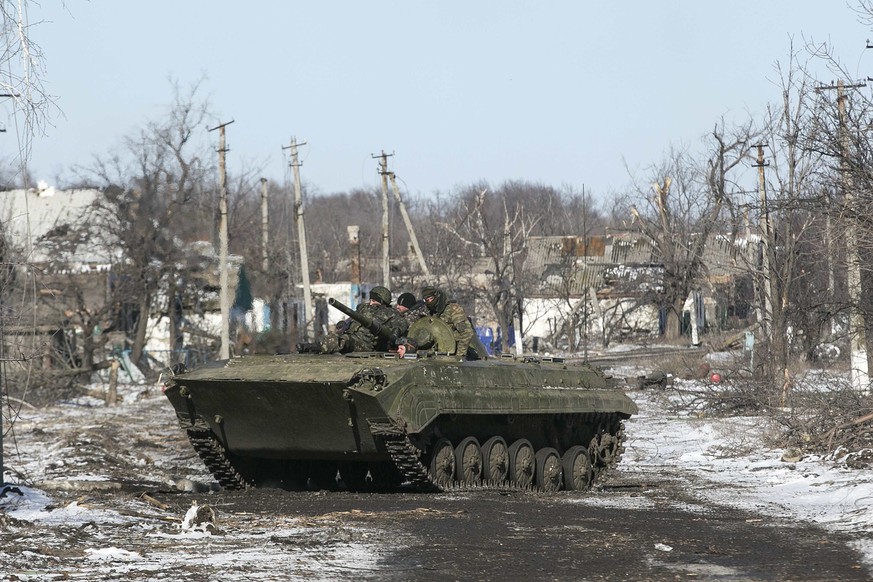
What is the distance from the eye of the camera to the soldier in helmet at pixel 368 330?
15.3 m

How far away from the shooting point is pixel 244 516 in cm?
1142

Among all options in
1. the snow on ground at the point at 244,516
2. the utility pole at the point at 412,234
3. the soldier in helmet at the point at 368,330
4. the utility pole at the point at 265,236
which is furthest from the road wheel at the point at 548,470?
the utility pole at the point at 265,236

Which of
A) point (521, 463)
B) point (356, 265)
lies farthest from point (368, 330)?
point (356, 265)

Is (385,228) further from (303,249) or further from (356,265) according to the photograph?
(356,265)

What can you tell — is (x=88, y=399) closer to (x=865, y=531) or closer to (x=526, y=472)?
(x=526, y=472)

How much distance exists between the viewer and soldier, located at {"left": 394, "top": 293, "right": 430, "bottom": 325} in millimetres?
15883

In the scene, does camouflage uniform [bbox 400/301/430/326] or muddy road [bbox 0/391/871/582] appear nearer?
muddy road [bbox 0/391/871/582]

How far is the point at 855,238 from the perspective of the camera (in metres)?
16.4

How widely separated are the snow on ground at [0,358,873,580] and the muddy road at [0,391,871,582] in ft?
0.10

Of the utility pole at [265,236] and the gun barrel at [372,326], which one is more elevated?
the utility pole at [265,236]

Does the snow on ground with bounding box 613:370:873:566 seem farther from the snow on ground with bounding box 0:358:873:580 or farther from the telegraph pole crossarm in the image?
the telegraph pole crossarm

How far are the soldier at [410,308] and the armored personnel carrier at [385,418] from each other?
0.55ft

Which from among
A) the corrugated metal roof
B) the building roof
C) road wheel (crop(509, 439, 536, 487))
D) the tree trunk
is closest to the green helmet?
road wheel (crop(509, 439, 536, 487))

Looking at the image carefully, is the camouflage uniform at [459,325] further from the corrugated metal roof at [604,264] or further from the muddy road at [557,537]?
the corrugated metal roof at [604,264]
